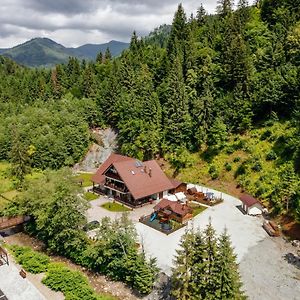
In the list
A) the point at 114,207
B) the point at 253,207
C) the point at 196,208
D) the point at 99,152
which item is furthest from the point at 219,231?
the point at 99,152

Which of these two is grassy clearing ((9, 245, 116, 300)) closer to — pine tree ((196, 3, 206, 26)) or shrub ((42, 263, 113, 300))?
shrub ((42, 263, 113, 300))

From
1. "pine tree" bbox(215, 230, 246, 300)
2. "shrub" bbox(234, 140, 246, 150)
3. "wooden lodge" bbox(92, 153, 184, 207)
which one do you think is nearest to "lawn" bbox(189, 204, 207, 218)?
"wooden lodge" bbox(92, 153, 184, 207)

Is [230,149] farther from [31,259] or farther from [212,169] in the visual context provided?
[31,259]

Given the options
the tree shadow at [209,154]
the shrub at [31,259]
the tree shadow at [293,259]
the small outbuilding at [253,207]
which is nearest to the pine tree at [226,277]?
the tree shadow at [293,259]

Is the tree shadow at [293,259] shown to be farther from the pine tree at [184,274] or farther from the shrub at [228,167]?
the shrub at [228,167]

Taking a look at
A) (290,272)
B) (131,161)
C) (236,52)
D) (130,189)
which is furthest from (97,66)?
(290,272)
